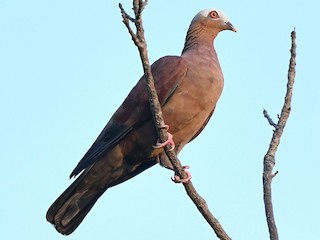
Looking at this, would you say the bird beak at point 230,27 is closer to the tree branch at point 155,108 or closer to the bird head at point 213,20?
the bird head at point 213,20

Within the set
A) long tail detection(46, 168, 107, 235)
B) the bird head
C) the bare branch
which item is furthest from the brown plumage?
the bare branch

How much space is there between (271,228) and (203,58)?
89.0 inches

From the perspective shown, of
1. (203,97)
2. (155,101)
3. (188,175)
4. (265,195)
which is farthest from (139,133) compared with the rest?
(265,195)

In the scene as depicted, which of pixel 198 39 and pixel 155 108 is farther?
pixel 198 39

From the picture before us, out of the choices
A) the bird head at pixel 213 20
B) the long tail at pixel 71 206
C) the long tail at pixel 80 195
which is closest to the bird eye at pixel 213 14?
the bird head at pixel 213 20

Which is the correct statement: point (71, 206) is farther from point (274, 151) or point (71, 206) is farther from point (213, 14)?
point (274, 151)

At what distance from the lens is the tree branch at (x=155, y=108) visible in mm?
3582

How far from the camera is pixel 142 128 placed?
17.9 ft

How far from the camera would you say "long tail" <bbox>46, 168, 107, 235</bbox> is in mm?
5684

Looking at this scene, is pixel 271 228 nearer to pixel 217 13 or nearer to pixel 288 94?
pixel 288 94

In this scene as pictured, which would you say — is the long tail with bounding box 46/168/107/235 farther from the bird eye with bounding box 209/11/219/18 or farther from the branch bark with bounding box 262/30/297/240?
the branch bark with bounding box 262/30/297/240

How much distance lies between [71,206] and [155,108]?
2.00 m

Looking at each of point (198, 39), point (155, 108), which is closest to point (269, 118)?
point (155, 108)

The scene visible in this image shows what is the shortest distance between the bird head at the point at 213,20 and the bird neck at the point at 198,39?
0.07 metres
